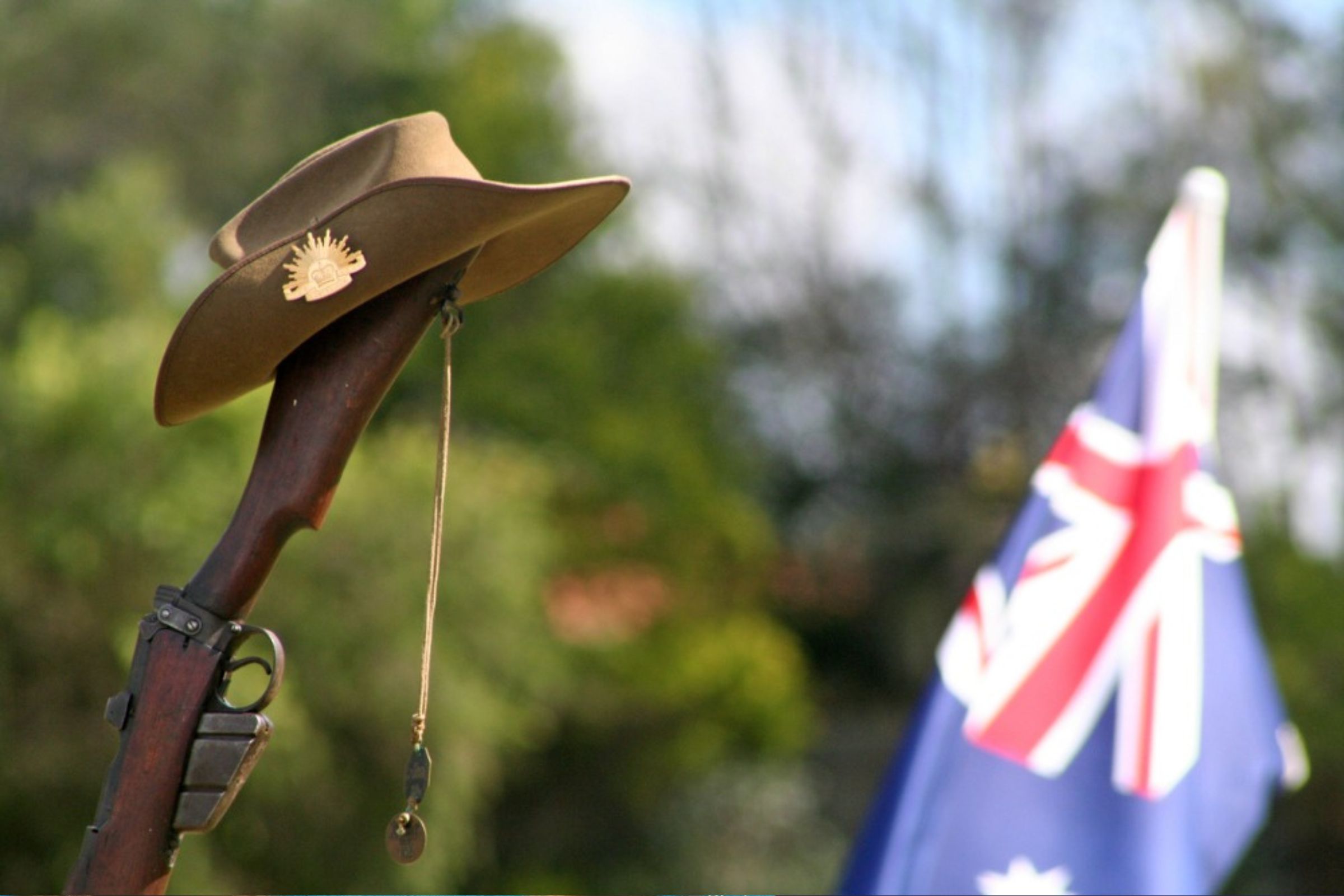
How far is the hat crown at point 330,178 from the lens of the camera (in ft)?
4.57

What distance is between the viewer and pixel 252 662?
133 centimetres

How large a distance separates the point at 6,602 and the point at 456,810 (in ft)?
9.24

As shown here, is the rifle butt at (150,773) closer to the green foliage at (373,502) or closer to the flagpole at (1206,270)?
the flagpole at (1206,270)

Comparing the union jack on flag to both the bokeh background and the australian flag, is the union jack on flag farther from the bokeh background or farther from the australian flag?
the bokeh background

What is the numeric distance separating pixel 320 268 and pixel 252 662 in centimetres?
33

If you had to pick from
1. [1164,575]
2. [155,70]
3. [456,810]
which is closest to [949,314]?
[155,70]

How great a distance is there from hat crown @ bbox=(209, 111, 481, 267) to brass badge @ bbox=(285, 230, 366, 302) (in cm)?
6

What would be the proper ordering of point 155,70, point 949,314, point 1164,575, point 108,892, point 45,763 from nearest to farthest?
point 108,892 < point 1164,575 < point 45,763 < point 155,70 < point 949,314

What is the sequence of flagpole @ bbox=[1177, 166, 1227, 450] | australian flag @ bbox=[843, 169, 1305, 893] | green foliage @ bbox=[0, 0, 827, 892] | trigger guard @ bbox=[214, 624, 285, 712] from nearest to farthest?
trigger guard @ bbox=[214, 624, 285, 712] < australian flag @ bbox=[843, 169, 1305, 893] < flagpole @ bbox=[1177, 166, 1227, 450] < green foliage @ bbox=[0, 0, 827, 892]

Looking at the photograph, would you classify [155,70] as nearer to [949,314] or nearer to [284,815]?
[284,815]

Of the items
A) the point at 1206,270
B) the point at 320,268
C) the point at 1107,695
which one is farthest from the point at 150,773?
the point at 1206,270

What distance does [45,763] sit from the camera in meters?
8.73

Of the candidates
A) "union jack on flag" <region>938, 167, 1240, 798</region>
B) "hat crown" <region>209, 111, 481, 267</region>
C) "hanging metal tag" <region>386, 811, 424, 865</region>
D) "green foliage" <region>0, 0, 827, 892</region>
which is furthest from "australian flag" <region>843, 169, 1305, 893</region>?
"green foliage" <region>0, 0, 827, 892</region>

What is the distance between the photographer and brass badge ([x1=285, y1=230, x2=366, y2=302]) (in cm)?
132
